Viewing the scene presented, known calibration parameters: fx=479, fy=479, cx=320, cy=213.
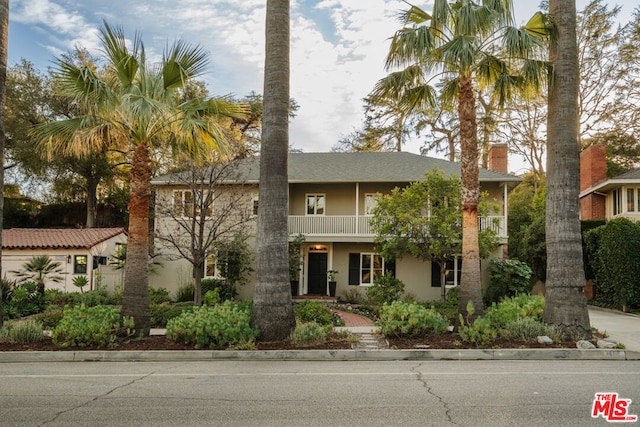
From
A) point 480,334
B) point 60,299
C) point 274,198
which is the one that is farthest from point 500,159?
point 60,299

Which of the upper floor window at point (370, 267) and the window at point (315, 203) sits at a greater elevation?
the window at point (315, 203)

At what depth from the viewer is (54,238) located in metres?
24.8

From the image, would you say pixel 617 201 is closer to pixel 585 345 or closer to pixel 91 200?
pixel 585 345

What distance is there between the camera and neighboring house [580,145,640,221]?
79.9 feet

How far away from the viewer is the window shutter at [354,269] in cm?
2231

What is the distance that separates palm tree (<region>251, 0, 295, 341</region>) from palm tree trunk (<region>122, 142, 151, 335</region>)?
2.60m

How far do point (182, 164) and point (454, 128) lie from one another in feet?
76.5

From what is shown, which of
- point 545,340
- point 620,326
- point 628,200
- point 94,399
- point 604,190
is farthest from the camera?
point 604,190

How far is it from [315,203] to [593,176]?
16036 mm

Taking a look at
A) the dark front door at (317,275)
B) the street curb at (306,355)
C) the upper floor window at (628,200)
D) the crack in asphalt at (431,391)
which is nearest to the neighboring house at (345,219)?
the dark front door at (317,275)

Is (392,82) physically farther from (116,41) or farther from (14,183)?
(14,183)

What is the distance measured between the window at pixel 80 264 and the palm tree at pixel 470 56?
19.1 m

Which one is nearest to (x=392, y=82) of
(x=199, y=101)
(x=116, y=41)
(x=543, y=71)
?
(x=543, y=71)

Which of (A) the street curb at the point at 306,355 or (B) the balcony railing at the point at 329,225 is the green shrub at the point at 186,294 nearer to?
(B) the balcony railing at the point at 329,225
